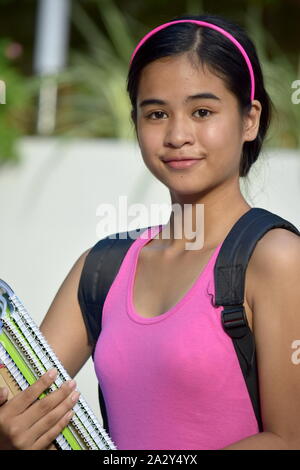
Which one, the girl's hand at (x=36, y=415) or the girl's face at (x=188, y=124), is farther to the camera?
the girl's face at (x=188, y=124)

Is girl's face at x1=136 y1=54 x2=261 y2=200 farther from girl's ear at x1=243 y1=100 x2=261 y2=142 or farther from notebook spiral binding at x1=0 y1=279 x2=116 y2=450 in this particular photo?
notebook spiral binding at x1=0 y1=279 x2=116 y2=450

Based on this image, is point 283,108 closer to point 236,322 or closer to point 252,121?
point 252,121

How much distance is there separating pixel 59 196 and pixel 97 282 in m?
→ 3.26

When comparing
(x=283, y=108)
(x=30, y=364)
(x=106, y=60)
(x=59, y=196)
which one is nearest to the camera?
(x=30, y=364)

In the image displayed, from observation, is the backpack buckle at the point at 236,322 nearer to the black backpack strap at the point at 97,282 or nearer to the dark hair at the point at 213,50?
the black backpack strap at the point at 97,282

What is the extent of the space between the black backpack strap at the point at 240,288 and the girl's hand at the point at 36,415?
0.38 meters

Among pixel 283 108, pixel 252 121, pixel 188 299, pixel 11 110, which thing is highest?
pixel 11 110

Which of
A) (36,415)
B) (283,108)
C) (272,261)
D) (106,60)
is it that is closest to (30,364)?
(36,415)

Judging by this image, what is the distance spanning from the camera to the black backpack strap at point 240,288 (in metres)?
1.76

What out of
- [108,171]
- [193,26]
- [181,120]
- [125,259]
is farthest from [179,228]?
[108,171]

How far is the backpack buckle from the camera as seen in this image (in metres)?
1.76

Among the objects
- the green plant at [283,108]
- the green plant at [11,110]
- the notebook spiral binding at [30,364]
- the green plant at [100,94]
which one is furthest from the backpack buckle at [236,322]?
the green plant at [11,110]

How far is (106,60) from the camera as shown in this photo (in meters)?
5.89
